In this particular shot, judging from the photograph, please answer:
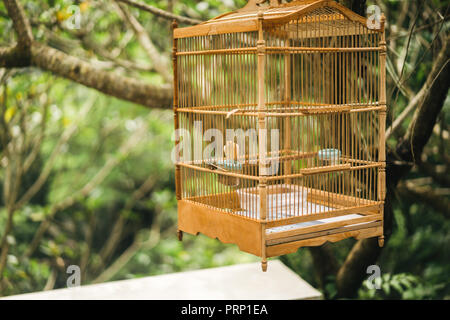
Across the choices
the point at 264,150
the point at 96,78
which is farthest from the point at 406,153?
the point at 96,78

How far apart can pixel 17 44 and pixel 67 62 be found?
1.38 ft

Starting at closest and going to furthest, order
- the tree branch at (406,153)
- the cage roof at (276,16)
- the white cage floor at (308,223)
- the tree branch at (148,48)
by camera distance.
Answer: the cage roof at (276,16) < the white cage floor at (308,223) < the tree branch at (406,153) < the tree branch at (148,48)

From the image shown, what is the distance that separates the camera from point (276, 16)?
303cm

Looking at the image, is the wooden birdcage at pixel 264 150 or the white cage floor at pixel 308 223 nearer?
the wooden birdcage at pixel 264 150

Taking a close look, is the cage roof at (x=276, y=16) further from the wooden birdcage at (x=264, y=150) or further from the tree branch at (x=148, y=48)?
the tree branch at (x=148, y=48)

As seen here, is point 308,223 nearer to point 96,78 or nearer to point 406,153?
point 406,153

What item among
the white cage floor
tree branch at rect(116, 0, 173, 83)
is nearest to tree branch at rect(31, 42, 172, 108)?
tree branch at rect(116, 0, 173, 83)

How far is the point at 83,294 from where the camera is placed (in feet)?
14.4

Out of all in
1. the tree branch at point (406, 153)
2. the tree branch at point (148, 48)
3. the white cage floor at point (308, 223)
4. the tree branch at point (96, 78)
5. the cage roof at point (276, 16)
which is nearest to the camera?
the cage roof at point (276, 16)

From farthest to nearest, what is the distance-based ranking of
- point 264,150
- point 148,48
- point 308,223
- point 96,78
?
point 148,48 < point 96,78 < point 308,223 < point 264,150

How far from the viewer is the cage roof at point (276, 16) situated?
2.97 metres

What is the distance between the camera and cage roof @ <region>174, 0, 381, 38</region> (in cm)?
297

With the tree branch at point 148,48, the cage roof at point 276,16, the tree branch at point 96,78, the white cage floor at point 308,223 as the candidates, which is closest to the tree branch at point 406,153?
the white cage floor at point 308,223

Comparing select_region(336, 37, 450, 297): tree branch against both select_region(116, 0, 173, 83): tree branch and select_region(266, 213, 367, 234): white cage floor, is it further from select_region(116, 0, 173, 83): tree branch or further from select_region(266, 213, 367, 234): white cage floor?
select_region(116, 0, 173, 83): tree branch
